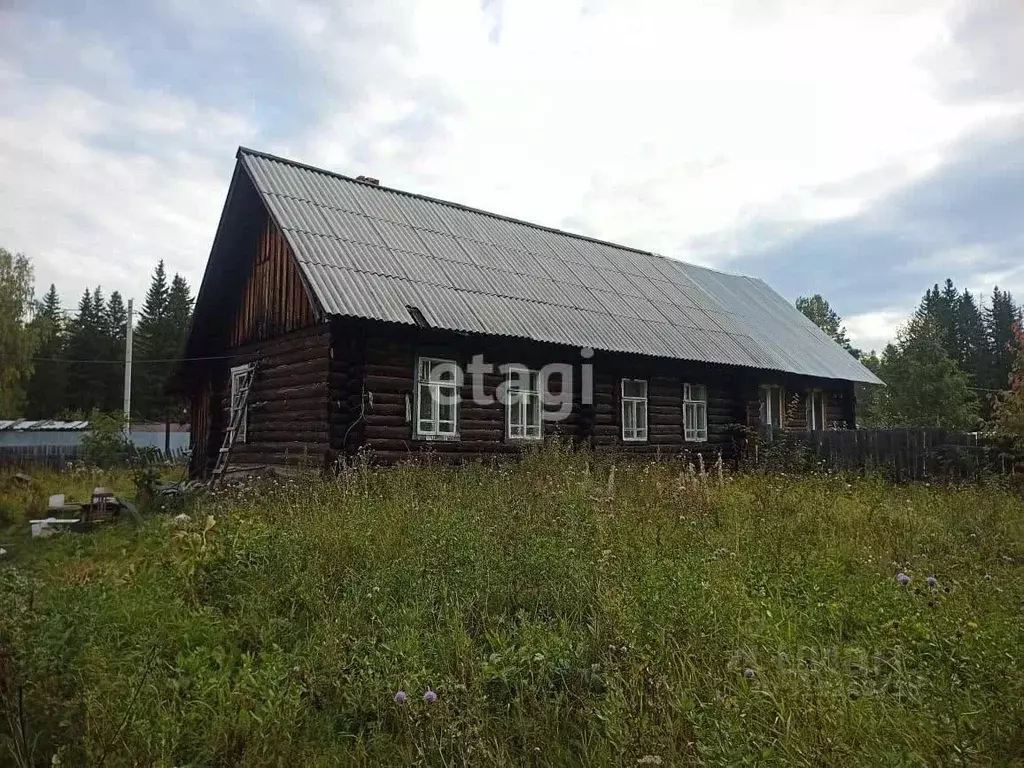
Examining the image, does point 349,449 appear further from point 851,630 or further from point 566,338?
point 851,630

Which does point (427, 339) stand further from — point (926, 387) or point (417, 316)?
point (926, 387)

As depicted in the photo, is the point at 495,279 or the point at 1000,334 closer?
the point at 495,279

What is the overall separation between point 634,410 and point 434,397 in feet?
16.7

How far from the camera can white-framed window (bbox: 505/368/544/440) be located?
41.7 feet

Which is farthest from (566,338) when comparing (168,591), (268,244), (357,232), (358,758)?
(358,758)

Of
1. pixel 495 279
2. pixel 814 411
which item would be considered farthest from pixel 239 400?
pixel 814 411

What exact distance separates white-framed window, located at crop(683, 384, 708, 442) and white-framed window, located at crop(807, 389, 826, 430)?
556 cm

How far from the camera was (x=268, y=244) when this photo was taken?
43.0 feet

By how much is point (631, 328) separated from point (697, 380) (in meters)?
2.52

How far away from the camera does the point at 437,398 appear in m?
11.8

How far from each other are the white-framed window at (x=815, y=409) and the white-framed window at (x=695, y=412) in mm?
5556

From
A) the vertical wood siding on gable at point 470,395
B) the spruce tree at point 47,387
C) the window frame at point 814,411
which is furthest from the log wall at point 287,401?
the spruce tree at point 47,387

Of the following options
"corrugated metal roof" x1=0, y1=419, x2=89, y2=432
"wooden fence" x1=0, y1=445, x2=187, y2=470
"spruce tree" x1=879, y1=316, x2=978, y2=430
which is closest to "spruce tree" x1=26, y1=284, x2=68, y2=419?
"corrugated metal roof" x1=0, y1=419, x2=89, y2=432

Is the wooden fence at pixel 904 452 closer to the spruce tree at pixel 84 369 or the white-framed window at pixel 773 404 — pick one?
the white-framed window at pixel 773 404
